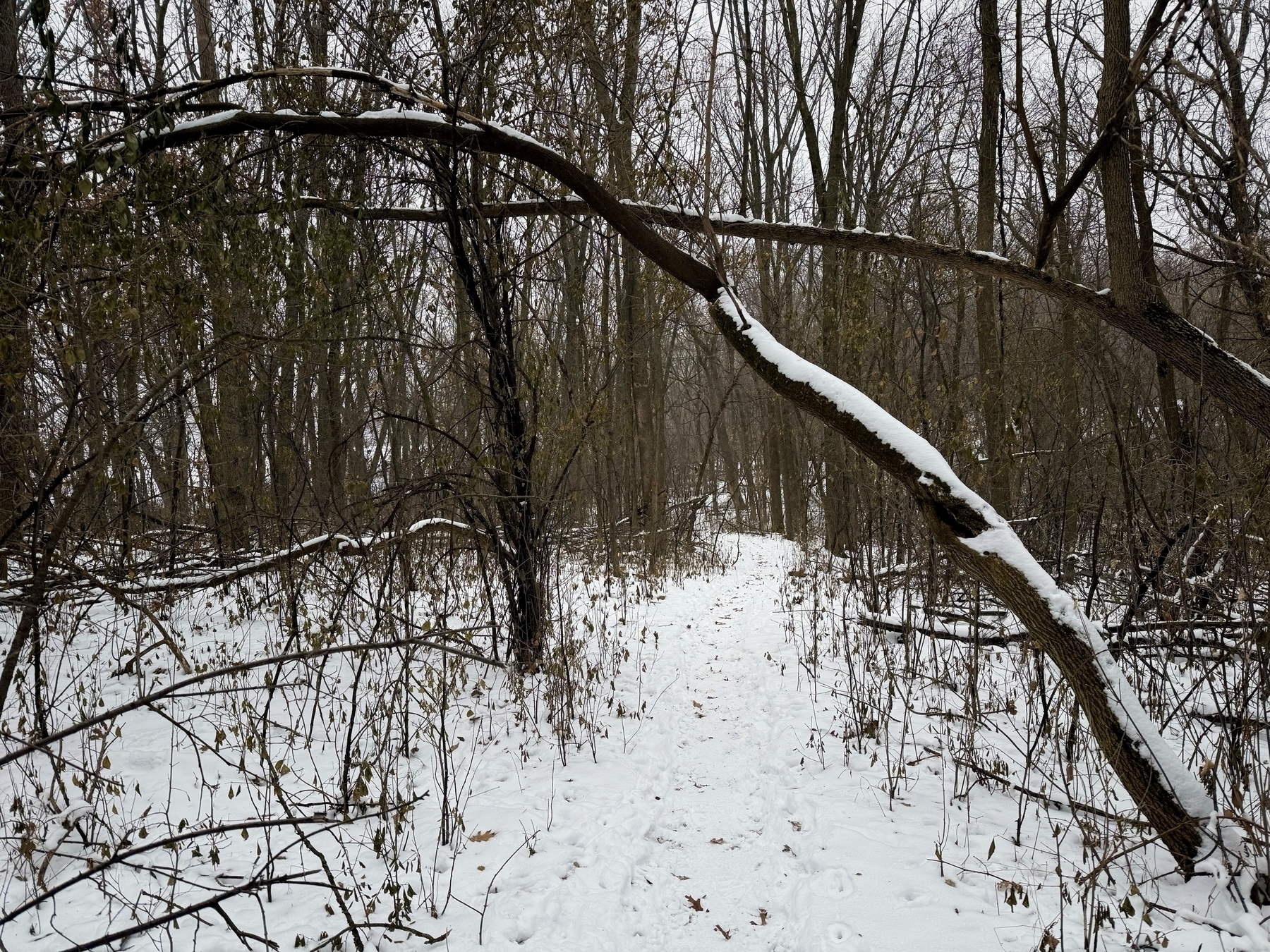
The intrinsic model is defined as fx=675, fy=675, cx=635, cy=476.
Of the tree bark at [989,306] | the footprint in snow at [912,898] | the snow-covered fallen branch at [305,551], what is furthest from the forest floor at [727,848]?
the tree bark at [989,306]

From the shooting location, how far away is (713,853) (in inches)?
134

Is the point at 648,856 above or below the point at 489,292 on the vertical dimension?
below

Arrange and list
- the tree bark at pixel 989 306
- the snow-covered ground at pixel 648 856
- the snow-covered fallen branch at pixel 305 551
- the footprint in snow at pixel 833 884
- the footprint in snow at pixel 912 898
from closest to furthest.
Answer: the snow-covered ground at pixel 648 856, the footprint in snow at pixel 912 898, the footprint in snow at pixel 833 884, the snow-covered fallen branch at pixel 305 551, the tree bark at pixel 989 306

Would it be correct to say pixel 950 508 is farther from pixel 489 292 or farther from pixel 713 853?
pixel 489 292

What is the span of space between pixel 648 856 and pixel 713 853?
33 centimetres

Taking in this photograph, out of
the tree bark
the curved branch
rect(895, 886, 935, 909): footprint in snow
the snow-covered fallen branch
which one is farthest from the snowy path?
the tree bark

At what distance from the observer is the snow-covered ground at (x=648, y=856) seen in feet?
8.79

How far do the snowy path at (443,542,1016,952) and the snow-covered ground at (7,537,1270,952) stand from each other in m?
0.01

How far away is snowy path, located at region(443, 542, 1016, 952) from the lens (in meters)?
2.75

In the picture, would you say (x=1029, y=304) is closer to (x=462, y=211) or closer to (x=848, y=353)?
(x=848, y=353)

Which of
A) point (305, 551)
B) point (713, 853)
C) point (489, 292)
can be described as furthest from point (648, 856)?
point (489, 292)

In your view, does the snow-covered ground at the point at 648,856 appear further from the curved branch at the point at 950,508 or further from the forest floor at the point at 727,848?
the curved branch at the point at 950,508

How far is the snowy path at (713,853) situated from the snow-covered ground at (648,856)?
12 mm

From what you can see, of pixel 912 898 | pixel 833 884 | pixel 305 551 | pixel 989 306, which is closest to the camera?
pixel 912 898
